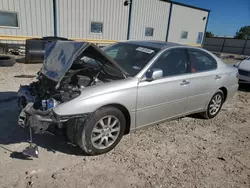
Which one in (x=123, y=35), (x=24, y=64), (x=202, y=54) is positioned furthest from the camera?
(x=123, y=35)

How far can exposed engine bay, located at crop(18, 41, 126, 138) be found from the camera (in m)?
2.59

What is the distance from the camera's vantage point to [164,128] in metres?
4.03

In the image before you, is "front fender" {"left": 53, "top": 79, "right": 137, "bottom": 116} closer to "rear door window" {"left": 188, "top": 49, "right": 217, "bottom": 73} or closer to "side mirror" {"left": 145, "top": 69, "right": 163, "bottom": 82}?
"side mirror" {"left": 145, "top": 69, "right": 163, "bottom": 82}

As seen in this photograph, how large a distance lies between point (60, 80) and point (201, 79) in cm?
268

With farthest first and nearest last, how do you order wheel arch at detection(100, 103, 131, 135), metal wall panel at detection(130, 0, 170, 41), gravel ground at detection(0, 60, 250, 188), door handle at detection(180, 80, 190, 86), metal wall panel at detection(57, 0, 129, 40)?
metal wall panel at detection(130, 0, 170, 41) → metal wall panel at detection(57, 0, 129, 40) → door handle at detection(180, 80, 190, 86) → wheel arch at detection(100, 103, 131, 135) → gravel ground at detection(0, 60, 250, 188)

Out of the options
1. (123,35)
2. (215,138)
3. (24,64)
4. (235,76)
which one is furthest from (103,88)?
(123,35)

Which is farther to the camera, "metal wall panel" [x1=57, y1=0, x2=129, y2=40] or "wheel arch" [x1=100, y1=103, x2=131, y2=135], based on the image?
"metal wall panel" [x1=57, y1=0, x2=129, y2=40]

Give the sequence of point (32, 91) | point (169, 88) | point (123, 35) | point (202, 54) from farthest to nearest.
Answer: point (123, 35) → point (202, 54) → point (169, 88) → point (32, 91)

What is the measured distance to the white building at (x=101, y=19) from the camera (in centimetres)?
1018

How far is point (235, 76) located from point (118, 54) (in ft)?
9.63

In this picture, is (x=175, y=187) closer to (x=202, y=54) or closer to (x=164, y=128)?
(x=164, y=128)

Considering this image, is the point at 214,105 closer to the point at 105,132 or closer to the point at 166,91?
the point at 166,91

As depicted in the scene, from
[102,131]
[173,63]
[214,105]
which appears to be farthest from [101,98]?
[214,105]

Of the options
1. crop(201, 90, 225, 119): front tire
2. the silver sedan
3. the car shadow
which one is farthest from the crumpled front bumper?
crop(201, 90, 225, 119): front tire
